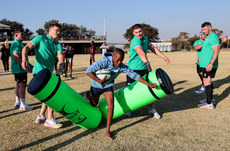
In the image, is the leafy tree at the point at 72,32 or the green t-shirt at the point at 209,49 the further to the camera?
the leafy tree at the point at 72,32

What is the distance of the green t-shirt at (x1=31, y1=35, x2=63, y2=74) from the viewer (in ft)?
12.0

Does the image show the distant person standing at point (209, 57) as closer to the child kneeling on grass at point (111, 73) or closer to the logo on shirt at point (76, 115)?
the child kneeling on grass at point (111, 73)

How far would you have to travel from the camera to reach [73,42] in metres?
44.4

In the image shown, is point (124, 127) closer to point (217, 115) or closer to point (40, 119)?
point (40, 119)

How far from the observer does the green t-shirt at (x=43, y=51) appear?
3.66m

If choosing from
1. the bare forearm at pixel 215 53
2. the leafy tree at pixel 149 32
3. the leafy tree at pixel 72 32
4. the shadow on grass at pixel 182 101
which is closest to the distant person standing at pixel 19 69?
the shadow on grass at pixel 182 101

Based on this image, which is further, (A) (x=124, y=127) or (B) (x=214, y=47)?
(B) (x=214, y=47)

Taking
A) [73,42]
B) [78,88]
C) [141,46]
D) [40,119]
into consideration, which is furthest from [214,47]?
[73,42]

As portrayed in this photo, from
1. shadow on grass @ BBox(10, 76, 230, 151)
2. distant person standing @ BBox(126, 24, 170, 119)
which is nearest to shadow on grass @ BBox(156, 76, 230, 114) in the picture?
shadow on grass @ BBox(10, 76, 230, 151)

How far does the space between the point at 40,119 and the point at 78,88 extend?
3.53m

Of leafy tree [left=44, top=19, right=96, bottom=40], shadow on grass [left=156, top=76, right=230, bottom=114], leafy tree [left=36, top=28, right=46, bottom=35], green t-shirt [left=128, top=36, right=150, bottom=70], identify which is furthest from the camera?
leafy tree [left=36, top=28, right=46, bottom=35]

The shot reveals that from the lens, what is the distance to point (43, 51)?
369cm

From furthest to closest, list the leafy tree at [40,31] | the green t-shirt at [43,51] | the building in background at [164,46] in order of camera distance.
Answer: the leafy tree at [40,31], the building in background at [164,46], the green t-shirt at [43,51]

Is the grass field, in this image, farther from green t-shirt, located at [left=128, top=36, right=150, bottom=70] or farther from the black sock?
green t-shirt, located at [left=128, top=36, right=150, bottom=70]
